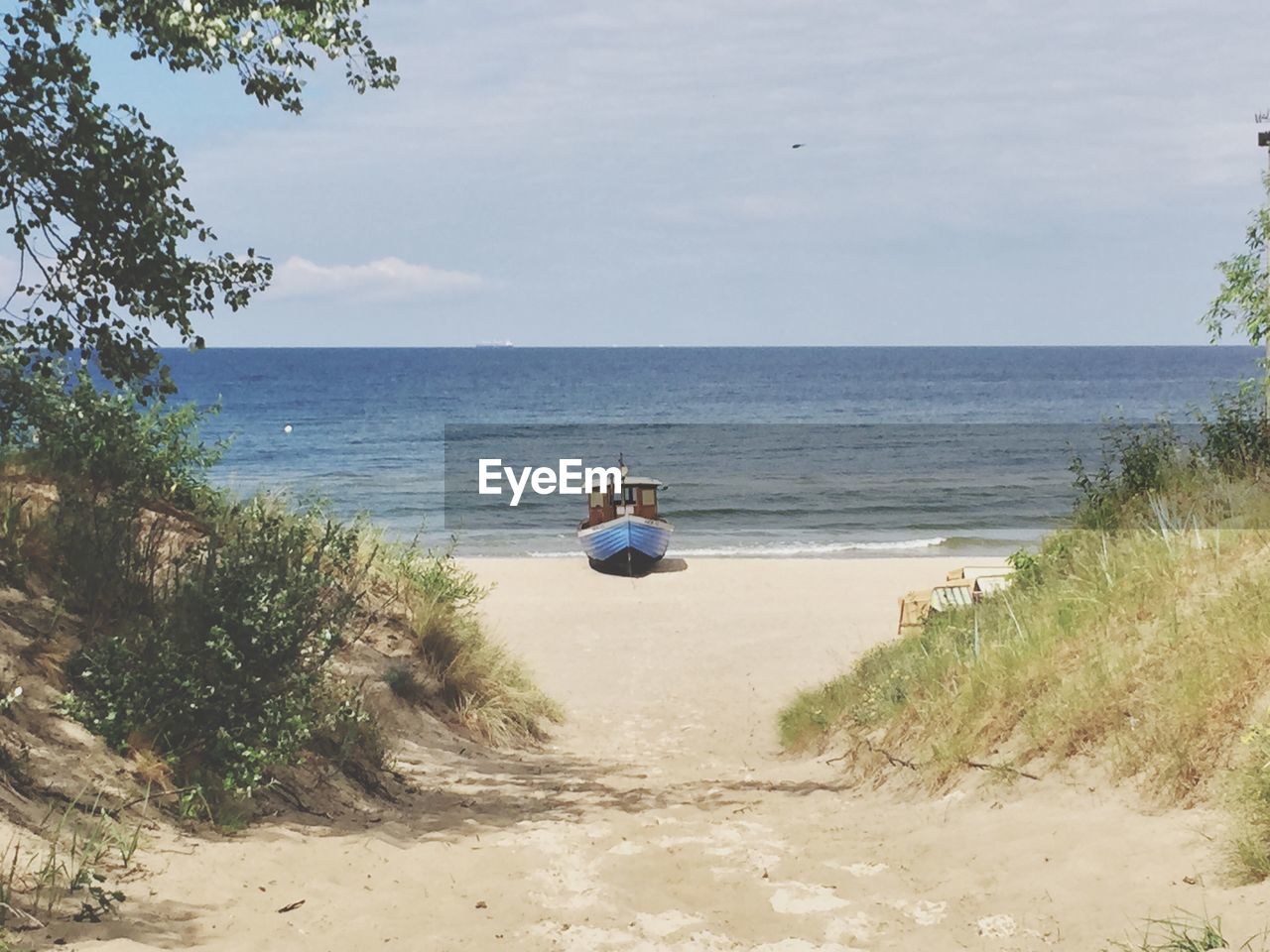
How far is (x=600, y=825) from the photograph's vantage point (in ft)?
25.3

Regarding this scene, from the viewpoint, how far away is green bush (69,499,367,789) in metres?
7.11

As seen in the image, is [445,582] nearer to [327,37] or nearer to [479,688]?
[479,688]

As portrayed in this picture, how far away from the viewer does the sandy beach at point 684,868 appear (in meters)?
5.20

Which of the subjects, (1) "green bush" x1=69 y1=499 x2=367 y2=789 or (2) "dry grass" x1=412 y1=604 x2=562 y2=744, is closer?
(1) "green bush" x1=69 y1=499 x2=367 y2=789

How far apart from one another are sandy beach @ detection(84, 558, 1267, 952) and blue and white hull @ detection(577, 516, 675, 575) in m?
18.9

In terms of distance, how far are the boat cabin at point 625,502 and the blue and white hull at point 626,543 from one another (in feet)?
1.74

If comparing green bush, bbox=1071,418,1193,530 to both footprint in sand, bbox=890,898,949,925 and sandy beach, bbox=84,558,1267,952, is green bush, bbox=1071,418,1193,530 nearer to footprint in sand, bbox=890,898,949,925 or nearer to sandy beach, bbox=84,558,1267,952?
sandy beach, bbox=84,558,1267,952

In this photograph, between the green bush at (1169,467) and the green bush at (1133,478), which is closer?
the green bush at (1169,467)

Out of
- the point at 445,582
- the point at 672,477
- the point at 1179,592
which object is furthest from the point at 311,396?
the point at 1179,592

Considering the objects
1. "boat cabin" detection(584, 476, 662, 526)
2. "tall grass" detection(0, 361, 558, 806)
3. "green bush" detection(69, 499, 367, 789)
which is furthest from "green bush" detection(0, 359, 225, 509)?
"boat cabin" detection(584, 476, 662, 526)

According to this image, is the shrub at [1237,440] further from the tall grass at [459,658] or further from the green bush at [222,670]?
the green bush at [222,670]

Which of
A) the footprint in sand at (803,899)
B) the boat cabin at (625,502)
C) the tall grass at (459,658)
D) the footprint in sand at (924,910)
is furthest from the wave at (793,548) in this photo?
the footprint in sand at (924,910)

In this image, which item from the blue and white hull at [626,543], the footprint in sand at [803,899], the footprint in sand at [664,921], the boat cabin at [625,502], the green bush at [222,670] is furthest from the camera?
the boat cabin at [625,502]

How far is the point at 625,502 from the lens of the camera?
31641mm
